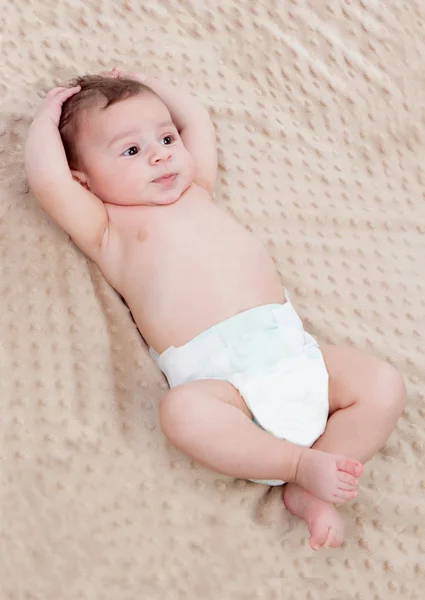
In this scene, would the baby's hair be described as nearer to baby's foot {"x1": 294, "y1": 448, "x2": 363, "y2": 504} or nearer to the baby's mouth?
the baby's mouth

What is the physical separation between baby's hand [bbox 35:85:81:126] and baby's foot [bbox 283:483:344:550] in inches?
28.4

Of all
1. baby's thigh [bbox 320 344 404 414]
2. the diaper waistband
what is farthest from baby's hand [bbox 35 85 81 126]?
baby's thigh [bbox 320 344 404 414]

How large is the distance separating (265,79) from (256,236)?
377 mm

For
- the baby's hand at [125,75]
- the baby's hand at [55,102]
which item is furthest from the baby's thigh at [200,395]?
the baby's hand at [125,75]

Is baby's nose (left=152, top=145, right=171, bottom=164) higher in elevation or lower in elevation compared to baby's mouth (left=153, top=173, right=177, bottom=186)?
higher

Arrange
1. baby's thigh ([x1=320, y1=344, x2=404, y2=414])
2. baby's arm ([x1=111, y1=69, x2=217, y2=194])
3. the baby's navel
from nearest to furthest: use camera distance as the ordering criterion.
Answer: baby's thigh ([x1=320, y1=344, x2=404, y2=414]) → the baby's navel → baby's arm ([x1=111, y1=69, x2=217, y2=194])

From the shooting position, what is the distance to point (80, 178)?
1.38 m

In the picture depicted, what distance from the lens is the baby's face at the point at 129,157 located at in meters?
1.34

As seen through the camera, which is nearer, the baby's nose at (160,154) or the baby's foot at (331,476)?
the baby's foot at (331,476)

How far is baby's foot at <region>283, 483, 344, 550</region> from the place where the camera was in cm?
112

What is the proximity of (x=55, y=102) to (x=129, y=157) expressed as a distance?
164 mm

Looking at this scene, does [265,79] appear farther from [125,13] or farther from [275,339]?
[275,339]

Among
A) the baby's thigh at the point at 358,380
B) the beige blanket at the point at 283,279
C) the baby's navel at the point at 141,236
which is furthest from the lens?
the baby's navel at the point at 141,236

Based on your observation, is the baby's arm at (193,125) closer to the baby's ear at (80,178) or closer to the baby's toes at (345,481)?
the baby's ear at (80,178)
